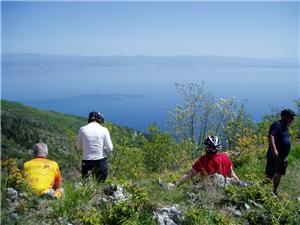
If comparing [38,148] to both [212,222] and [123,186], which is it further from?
[212,222]

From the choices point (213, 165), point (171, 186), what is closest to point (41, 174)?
point (171, 186)

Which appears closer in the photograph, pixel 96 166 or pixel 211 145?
pixel 211 145

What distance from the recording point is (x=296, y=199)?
656 cm

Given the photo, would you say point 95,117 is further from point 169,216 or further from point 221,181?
point 169,216

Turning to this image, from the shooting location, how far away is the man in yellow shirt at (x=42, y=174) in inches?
245

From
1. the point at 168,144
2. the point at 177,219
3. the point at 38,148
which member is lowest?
the point at 168,144

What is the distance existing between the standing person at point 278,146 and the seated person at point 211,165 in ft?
7.81

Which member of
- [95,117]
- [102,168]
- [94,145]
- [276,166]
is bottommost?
[102,168]

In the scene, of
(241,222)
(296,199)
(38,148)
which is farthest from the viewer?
(38,148)

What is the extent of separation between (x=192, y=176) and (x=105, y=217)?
1946 mm

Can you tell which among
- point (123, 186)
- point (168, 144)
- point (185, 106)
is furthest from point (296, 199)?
point (168, 144)

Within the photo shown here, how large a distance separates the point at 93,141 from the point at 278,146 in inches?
168

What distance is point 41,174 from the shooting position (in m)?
6.61

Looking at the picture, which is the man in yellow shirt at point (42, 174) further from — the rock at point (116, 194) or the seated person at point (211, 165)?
the seated person at point (211, 165)
